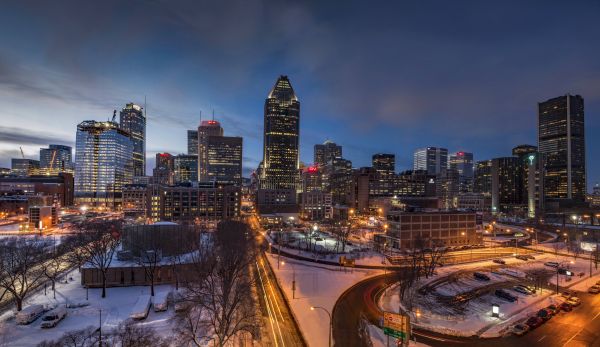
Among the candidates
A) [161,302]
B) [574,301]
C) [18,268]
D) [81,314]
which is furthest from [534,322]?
[18,268]

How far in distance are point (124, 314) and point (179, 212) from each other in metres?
108

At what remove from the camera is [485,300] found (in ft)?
159

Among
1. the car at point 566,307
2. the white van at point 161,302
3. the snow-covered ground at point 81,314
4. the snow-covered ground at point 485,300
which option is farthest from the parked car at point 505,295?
the white van at point 161,302

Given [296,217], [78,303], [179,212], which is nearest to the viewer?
[78,303]

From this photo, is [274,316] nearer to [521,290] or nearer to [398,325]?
[398,325]

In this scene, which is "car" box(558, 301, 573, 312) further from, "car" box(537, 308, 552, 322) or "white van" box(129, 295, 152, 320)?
"white van" box(129, 295, 152, 320)

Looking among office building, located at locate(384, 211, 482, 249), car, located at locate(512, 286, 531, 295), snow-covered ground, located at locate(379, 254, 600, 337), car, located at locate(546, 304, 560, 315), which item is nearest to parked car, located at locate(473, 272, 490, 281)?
snow-covered ground, located at locate(379, 254, 600, 337)

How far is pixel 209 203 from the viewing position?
147000mm

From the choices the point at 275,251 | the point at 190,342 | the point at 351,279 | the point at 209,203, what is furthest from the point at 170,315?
the point at 209,203

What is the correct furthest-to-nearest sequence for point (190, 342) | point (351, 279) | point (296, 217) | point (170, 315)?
point (296, 217), point (351, 279), point (170, 315), point (190, 342)

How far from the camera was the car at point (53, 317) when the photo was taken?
36.6 meters

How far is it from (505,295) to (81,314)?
203ft

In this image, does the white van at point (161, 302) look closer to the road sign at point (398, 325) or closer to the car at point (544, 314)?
the road sign at point (398, 325)

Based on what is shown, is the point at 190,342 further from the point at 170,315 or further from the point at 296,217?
the point at 296,217
